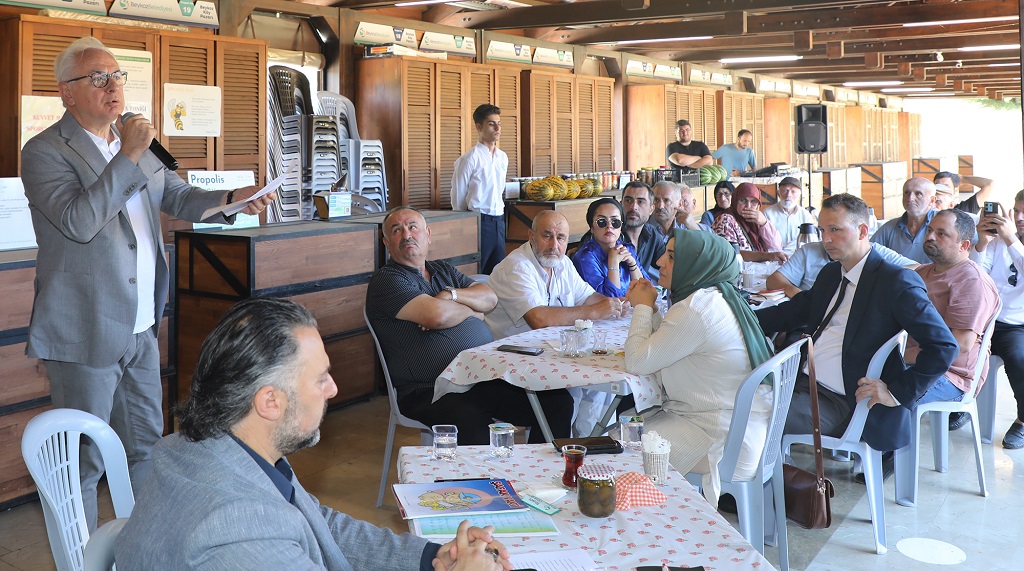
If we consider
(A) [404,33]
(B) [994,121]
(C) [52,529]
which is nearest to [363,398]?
(C) [52,529]

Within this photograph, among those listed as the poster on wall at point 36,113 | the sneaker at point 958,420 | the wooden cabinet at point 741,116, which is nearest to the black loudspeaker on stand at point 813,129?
the wooden cabinet at point 741,116

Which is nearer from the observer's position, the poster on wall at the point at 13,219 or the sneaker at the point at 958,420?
the poster on wall at the point at 13,219

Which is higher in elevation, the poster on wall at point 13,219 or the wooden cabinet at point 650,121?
the wooden cabinet at point 650,121

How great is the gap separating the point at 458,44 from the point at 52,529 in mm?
8830

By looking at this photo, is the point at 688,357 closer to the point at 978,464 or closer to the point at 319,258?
the point at 978,464

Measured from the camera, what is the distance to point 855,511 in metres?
3.96

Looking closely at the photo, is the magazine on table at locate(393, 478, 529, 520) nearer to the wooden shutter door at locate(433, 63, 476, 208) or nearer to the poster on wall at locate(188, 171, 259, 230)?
the poster on wall at locate(188, 171, 259, 230)

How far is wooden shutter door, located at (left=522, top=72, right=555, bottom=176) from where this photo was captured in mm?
10688

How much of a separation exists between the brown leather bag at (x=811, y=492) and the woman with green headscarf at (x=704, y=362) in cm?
16

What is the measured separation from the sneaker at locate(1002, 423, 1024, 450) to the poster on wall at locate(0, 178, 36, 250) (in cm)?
502

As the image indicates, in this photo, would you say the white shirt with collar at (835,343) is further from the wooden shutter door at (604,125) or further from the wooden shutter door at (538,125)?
the wooden shutter door at (604,125)

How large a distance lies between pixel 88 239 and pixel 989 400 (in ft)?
15.0

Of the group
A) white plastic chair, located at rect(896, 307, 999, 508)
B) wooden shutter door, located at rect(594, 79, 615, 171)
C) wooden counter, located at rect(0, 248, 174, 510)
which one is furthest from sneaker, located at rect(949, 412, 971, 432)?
wooden shutter door, located at rect(594, 79, 615, 171)

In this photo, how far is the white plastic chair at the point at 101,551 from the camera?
5.27 ft
